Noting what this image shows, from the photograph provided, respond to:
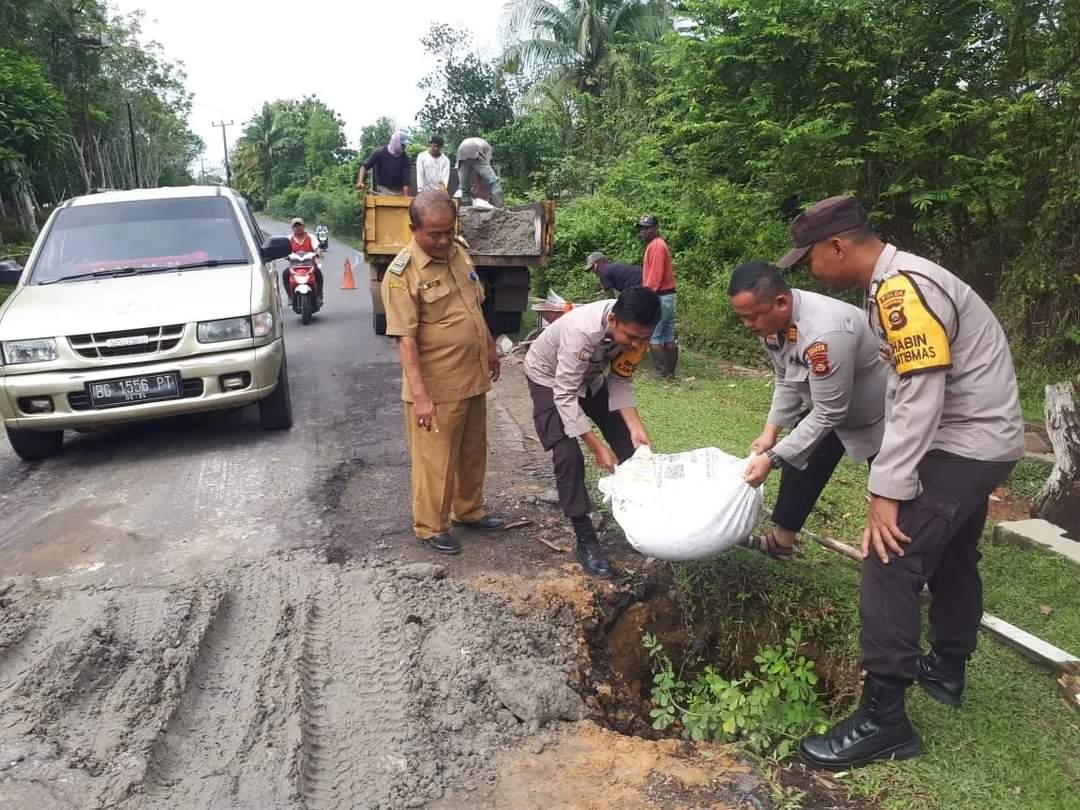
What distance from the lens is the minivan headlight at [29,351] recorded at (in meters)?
5.13

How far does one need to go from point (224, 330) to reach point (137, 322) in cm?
54

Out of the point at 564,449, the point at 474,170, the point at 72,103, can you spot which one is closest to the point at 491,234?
the point at 474,170

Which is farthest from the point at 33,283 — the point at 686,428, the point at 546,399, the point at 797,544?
the point at 797,544

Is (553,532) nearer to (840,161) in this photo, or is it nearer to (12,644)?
(12,644)

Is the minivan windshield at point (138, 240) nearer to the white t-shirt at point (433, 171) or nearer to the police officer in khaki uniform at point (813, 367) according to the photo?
the white t-shirt at point (433, 171)

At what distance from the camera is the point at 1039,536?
4.27 m

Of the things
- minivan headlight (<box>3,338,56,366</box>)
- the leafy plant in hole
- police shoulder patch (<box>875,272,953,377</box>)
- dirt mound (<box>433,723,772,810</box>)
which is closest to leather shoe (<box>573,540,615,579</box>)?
the leafy plant in hole

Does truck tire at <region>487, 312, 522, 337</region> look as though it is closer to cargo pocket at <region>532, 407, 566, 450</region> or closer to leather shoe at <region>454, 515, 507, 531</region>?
leather shoe at <region>454, 515, 507, 531</region>

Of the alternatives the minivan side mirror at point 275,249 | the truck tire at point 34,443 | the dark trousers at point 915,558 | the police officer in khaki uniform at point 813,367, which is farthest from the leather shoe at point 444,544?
the minivan side mirror at point 275,249

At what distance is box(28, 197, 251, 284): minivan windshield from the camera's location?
19.5 ft

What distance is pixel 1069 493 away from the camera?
14.9ft

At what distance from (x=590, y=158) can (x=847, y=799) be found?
62.3ft

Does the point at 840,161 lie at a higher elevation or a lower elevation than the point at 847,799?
higher

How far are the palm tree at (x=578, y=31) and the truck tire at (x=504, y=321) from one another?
1338 centimetres
